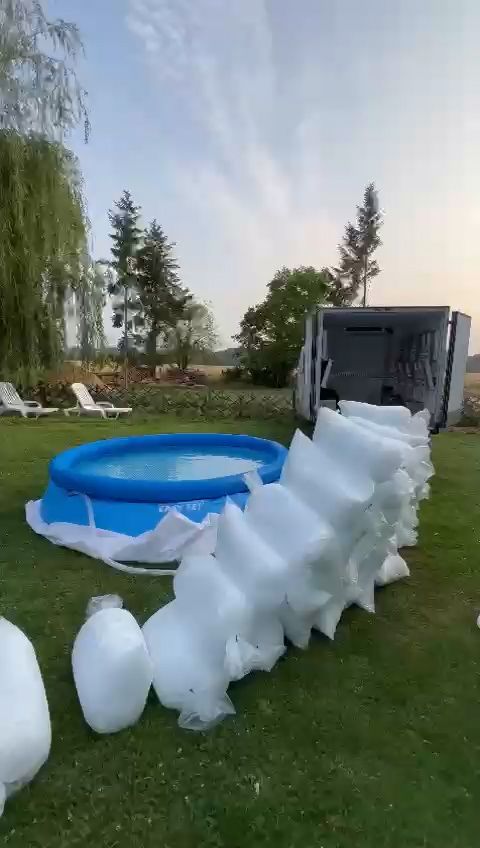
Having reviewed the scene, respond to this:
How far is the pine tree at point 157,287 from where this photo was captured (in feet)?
90.5

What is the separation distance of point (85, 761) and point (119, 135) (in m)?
11.2

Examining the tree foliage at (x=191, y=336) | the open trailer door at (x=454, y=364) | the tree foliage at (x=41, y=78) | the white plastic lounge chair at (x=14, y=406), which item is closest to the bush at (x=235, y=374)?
the tree foliage at (x=191, y=336)

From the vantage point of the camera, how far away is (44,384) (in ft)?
39.2

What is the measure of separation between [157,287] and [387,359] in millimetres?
19449

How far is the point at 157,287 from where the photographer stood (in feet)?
93.6

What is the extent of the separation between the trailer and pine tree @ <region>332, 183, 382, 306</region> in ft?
60.7

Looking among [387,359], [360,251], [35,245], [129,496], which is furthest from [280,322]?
[129,496]

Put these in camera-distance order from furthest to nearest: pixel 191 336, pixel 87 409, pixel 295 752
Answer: pixel 191 336
pixel 87 409
pixel 295 752

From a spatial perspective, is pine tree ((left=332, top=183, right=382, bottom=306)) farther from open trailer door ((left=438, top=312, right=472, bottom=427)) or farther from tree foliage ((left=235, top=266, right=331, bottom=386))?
open trailer door ((left=438, top=312, right=472, bottom=427))

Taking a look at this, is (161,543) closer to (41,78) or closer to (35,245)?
(35,245)

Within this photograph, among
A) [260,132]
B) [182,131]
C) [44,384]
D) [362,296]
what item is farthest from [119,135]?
[362,296]

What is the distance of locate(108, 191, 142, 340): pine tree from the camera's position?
26.9 meters

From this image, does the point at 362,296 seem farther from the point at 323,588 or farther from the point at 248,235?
the point at 323,588

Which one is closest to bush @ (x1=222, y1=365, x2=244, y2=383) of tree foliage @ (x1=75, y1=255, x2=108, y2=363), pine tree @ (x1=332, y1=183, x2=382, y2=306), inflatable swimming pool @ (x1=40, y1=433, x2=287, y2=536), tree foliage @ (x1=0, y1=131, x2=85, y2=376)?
pine tree @ (x1=332, y1=183, x2=382, y2=306)
